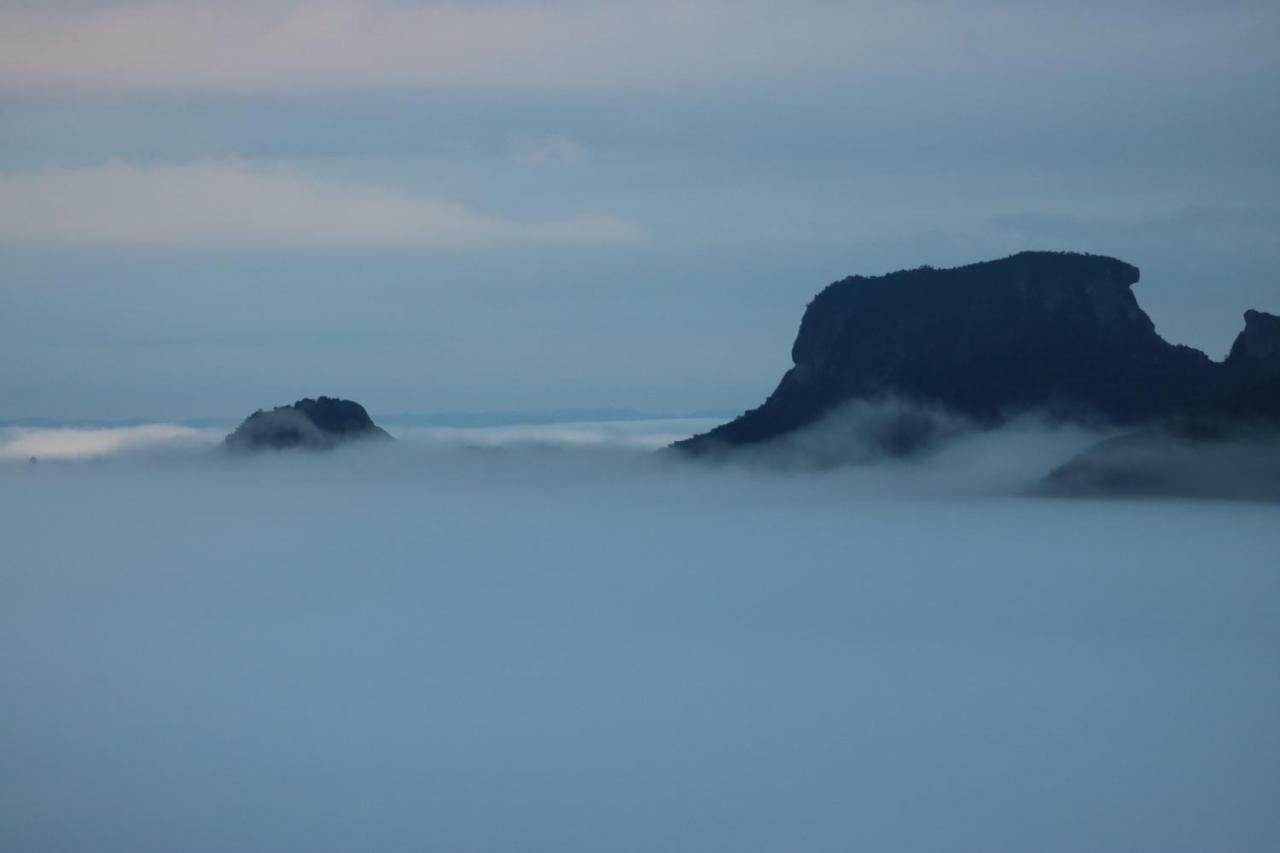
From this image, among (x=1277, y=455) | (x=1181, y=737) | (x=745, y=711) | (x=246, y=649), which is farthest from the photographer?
(x=1277, y=455)

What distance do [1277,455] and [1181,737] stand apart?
71987mm

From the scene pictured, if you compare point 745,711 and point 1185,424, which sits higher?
point 1185,424

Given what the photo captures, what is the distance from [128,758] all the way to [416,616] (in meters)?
95.3

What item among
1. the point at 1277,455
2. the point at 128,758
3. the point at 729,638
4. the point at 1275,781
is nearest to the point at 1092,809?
the point at 1275,781

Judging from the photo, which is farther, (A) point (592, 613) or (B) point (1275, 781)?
(A) point (592, 613)

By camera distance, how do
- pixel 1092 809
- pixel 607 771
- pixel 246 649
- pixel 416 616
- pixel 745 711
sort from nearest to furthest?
pixel 1092 809
pixel 607 771
pixel 745 711
pixel 246 649
pixel 416 616

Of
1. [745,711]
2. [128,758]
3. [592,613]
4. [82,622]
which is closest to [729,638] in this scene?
[592,613]

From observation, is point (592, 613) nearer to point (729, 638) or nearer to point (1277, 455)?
point (729, 638)

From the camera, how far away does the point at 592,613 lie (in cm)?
17750

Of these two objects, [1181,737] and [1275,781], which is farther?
[1181,737]

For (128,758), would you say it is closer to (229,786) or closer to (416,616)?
(229,786)

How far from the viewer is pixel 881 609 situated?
18512 cm

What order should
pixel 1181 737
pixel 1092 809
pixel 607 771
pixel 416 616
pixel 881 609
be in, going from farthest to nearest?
pixel 881 609 → pixel 416 616 → pixel 1181 737 → pixel 607 771 → pixel 1092 809

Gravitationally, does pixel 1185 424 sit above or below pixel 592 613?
above
